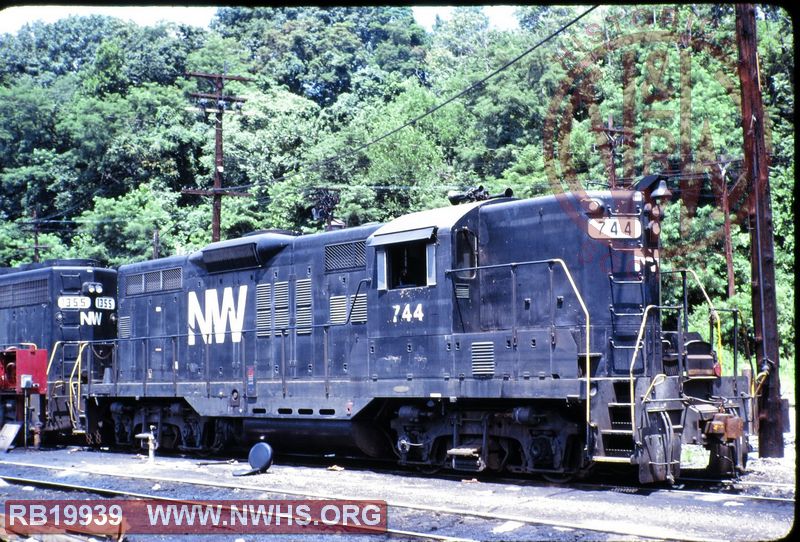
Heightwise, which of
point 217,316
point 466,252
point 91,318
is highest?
point 466,252

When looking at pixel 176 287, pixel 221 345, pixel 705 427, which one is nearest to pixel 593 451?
pixel 705 427

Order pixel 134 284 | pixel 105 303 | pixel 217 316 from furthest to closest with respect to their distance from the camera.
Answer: pixel 105 303, pixel 134 284, pixel 217 316

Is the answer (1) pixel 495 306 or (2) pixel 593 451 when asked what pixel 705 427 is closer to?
(2) pixel 593 451

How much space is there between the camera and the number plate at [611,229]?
1123 cm

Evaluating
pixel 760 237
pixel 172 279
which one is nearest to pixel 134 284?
pixel 172 279

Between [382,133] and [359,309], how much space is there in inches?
1340

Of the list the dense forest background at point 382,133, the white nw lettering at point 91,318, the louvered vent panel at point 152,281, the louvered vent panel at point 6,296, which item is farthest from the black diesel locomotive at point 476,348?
the dense forest background at point 382,133

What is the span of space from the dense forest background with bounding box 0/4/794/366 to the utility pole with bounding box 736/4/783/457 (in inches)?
565

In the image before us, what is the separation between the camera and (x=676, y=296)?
102 ft

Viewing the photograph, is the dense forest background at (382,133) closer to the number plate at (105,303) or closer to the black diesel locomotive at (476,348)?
the number plate at (105,303)

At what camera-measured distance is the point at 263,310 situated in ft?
49.3

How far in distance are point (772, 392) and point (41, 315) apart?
48.7 feet

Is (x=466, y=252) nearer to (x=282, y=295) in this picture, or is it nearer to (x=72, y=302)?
(x=282, y=295)

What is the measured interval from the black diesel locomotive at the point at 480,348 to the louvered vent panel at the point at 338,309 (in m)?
0.03
